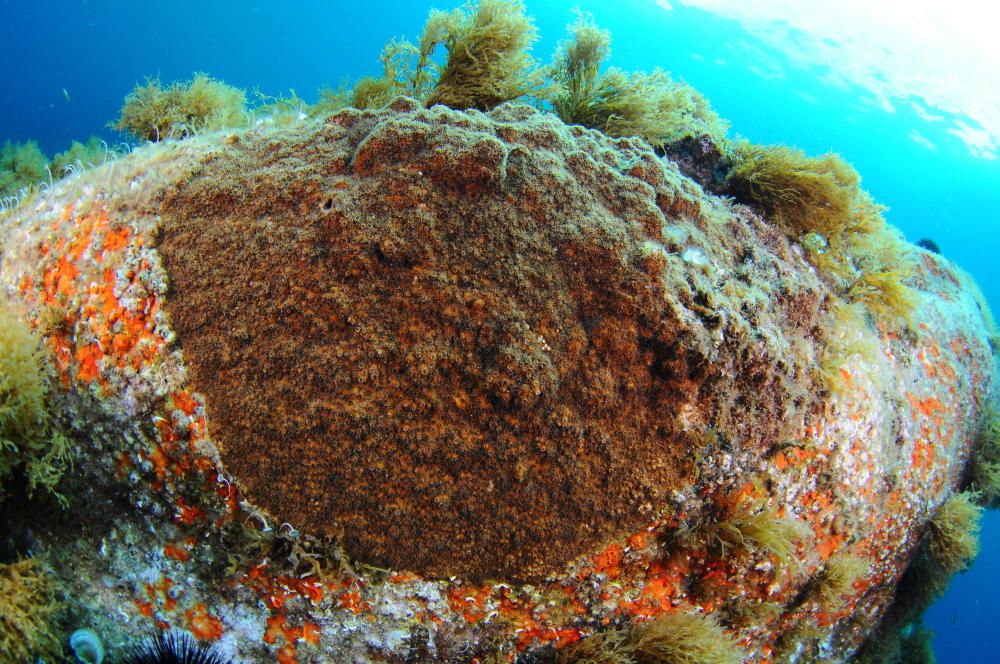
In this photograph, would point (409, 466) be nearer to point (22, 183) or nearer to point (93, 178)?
point (93, 178)

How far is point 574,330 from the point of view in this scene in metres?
2.66

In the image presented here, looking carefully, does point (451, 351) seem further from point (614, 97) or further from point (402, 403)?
point (614, 97)

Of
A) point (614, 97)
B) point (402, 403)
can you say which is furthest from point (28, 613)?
point (614, 97)

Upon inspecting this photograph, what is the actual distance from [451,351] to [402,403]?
1.21ft

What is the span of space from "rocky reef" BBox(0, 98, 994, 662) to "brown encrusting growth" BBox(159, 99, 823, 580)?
0.6 inches

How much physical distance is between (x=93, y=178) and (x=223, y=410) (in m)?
1.85

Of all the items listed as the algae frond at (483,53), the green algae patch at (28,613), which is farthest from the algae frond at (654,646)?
the algae frond at (483,53)

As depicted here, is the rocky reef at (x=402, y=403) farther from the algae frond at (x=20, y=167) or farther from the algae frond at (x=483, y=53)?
the algae frond at (x=20, y=167)

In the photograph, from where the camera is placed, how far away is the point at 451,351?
259cm

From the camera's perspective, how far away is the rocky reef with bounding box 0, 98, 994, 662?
258 cm

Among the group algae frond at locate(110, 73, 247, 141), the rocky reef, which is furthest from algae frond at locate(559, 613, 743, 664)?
algae frond at locate(110, 73, 247, 141)

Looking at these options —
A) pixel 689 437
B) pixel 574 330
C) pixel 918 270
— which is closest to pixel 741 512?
pixel 689 437

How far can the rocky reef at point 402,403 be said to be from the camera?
2.58 m

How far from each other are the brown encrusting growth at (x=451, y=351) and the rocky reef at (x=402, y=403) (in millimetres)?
15
